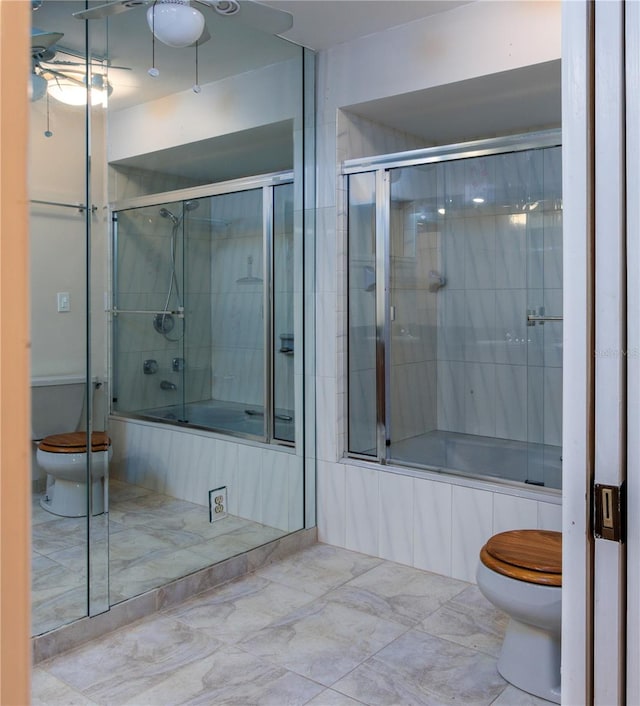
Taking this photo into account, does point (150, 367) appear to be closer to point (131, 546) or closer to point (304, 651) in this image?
point (131, 546)

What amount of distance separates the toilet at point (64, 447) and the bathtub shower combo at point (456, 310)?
4.56ft

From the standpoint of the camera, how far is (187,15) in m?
2.56

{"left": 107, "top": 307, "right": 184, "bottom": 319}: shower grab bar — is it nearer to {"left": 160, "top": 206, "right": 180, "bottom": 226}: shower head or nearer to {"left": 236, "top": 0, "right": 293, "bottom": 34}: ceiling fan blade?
{"left": 160, "top": 206, "right": 180, "bottom": 226}: shower head

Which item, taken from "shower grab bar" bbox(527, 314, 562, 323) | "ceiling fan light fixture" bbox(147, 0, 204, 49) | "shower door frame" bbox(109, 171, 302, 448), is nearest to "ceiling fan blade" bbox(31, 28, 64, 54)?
"ceiling fan light fixture" bbox(147, 0, 204, 49)

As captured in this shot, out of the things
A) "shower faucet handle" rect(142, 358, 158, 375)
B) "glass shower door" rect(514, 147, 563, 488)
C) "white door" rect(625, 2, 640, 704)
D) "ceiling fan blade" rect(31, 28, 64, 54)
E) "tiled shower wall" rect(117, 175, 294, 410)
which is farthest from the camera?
"glass shower door" rect(514, 147, 563, 488)

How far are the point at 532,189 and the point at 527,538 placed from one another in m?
1.60

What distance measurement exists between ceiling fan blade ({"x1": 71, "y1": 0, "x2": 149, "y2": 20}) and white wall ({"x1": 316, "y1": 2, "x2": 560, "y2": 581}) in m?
1.13

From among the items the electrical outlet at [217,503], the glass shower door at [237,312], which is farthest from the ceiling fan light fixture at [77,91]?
the electrical outlet at [217,503]

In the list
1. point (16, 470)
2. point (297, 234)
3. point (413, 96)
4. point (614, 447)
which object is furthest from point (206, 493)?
point (16, 470)

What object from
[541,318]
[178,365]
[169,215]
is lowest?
[178,365]

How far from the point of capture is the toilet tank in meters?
2.19

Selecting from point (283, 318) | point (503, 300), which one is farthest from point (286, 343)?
point (503, 300)

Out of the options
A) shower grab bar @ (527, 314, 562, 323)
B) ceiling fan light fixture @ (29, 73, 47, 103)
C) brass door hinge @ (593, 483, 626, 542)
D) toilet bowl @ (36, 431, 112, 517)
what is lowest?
toilet bowl @ (36, 431, 112, 517)

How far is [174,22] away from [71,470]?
1.73 meters
